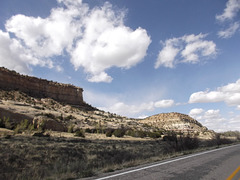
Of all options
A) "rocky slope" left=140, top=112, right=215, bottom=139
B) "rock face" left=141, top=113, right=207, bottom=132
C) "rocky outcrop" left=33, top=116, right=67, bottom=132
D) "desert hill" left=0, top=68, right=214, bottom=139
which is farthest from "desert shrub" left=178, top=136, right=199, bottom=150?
"rock face" left=141, top=113, right=207, bottom=132

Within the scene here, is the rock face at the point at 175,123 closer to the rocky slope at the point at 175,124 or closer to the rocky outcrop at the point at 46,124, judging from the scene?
the rocky slope at the point at 175,124

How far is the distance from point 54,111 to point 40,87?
2800 cm

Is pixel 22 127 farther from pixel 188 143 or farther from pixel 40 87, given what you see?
pixel 40 87

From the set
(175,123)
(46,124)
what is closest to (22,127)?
(46,124)

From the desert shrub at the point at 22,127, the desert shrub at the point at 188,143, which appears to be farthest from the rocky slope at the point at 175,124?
the desert shrub at the point at 22,127

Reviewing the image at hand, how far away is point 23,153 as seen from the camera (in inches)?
387

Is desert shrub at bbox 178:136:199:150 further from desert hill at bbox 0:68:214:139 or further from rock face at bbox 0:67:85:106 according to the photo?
rock face at bbox 0:67:85:106

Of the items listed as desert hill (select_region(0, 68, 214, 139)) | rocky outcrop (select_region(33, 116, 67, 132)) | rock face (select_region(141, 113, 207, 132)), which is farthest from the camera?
rock face (select_region(141, 113, 207, 132))

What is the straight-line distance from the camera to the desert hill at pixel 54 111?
33.6 m

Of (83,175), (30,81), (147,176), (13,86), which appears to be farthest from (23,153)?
(30,81)

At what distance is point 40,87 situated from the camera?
7231 centimetres

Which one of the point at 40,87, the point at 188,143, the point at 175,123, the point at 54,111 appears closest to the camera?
the point at 188,143

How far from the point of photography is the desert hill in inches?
1321

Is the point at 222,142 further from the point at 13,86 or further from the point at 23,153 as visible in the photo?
the point at 13,86
